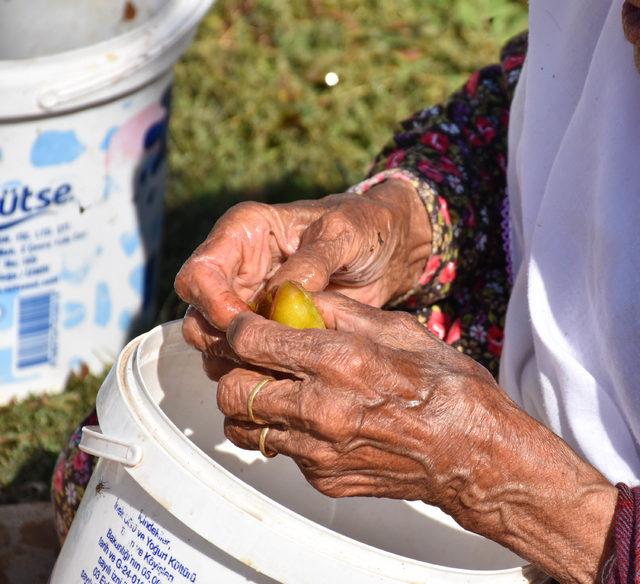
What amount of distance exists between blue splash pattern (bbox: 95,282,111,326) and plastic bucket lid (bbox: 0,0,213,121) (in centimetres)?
39

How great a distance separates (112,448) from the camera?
116cm

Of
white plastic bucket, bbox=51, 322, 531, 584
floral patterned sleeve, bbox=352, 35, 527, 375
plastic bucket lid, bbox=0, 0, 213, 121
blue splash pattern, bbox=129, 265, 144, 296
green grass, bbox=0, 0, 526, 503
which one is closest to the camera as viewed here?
white plastic bucket, bbox=51, 322, 531, 584

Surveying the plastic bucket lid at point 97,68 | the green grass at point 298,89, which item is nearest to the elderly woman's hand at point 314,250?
the plastic bucket lid at point 97,68

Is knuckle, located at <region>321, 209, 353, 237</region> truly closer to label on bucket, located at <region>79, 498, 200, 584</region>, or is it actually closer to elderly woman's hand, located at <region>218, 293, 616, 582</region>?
elderly woman's hand, located at <region>218, 293, 616, 582</region>

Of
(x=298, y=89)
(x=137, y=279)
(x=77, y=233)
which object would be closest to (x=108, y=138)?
(x=77, y=233)

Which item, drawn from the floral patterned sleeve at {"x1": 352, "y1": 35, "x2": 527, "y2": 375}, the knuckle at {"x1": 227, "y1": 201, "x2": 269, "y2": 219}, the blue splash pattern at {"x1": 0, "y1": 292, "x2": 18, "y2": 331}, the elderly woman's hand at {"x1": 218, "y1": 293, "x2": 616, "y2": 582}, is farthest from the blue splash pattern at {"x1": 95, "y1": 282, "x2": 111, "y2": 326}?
the elderly woman's hand at {"x1": 218, "y1": 293, "x2": 616, "y2": 582}

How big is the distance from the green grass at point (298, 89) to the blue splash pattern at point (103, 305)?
0.61 feet

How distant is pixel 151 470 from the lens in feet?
3.69

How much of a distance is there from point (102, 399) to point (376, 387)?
34 cm

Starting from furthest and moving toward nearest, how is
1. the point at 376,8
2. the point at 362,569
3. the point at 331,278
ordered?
1. the point at 376,8
2. the point at 331,278
3. the point at 362,569

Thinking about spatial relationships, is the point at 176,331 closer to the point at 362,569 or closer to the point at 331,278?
the point at 331,278

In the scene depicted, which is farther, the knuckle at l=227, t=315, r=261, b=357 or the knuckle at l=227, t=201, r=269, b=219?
the knuckle at l=227, t=201, r=269, b=219

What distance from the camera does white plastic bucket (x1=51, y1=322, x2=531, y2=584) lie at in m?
1.08

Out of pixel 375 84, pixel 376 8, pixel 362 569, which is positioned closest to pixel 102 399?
pixel 362 569
